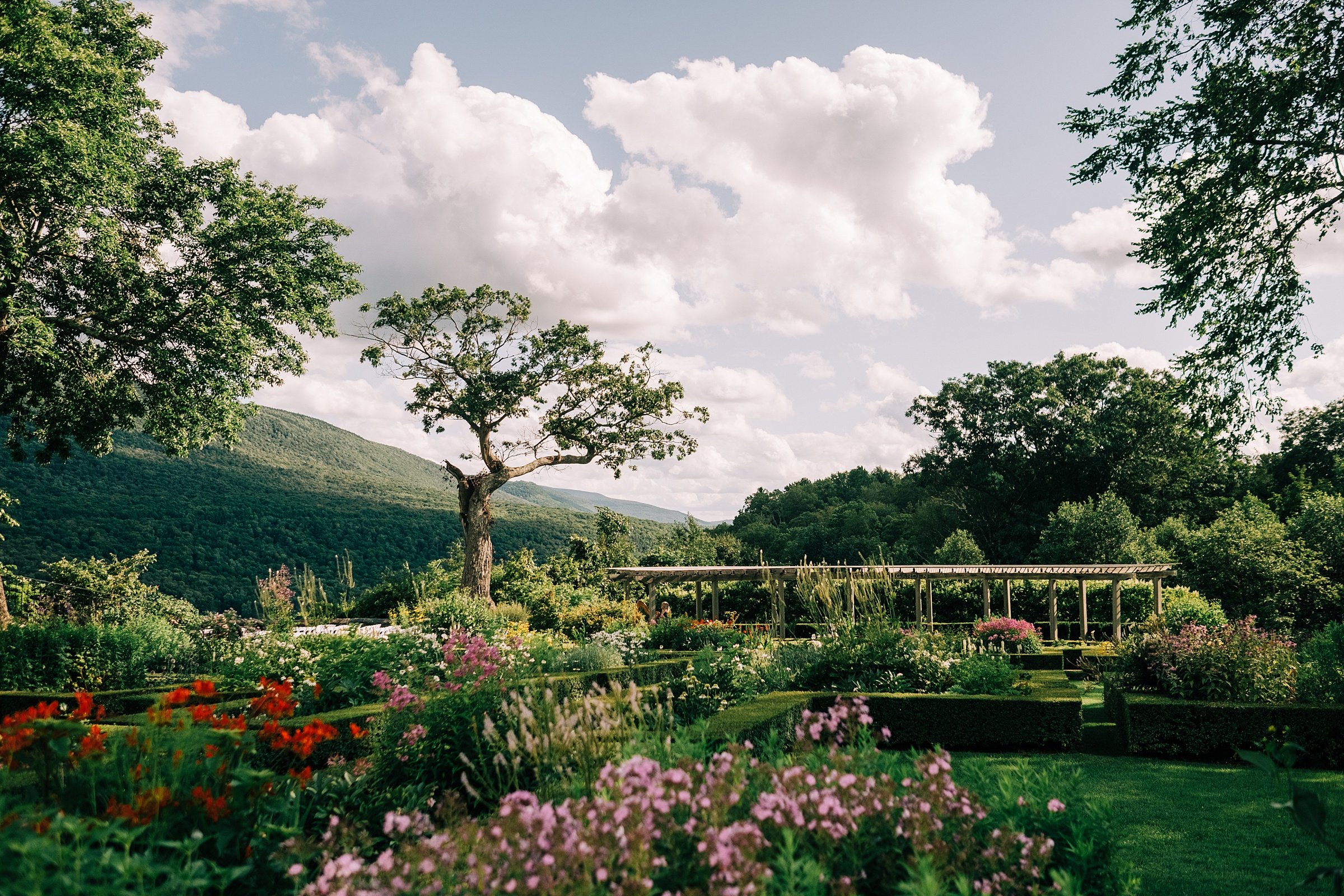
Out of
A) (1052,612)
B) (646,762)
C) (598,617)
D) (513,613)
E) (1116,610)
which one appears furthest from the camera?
(1052,612)

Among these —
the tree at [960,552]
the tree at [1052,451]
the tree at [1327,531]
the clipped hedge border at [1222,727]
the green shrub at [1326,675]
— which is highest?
the tree at [1052,451]

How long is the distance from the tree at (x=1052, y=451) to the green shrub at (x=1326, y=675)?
2231 cm

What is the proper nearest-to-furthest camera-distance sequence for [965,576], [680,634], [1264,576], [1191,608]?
[680,634] < [1191,608] < [1264,576] < [965,576]

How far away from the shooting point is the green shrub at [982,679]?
27.9 ft

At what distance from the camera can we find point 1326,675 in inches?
305

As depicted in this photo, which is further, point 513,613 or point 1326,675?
point 513,613

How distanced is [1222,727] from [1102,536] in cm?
2023

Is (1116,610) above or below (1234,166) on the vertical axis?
below

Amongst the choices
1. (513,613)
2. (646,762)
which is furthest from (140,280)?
(646,762)

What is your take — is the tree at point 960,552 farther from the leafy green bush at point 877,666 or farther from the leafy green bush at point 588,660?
the leafy green bush at point 877,666

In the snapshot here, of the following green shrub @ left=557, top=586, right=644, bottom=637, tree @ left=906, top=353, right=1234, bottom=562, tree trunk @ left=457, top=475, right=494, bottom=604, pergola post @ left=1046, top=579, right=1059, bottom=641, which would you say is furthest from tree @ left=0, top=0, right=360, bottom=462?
tree @ left=906, top=353, right=1234, bottom=562

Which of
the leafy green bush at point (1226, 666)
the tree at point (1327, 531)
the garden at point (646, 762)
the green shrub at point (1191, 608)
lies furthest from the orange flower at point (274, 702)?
the tree at point (1327, 531)

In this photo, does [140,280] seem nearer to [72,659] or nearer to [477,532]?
[72,659]

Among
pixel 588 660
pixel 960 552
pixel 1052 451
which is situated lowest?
pixel 588 660
